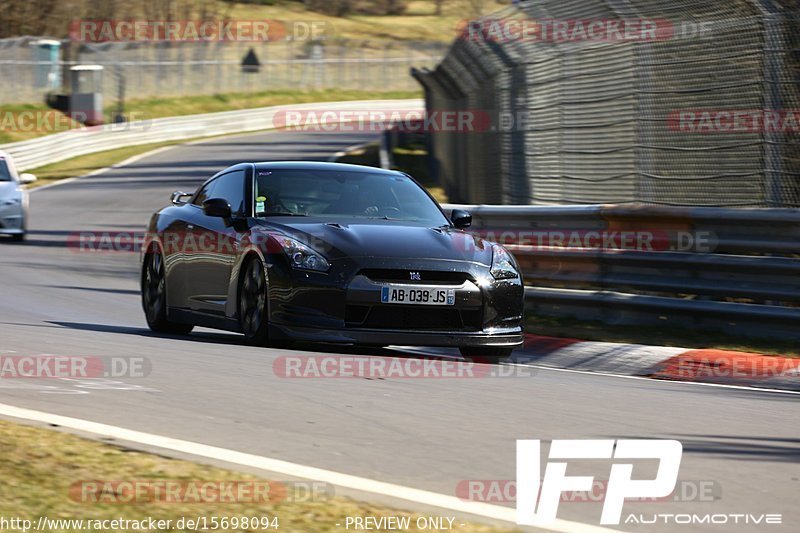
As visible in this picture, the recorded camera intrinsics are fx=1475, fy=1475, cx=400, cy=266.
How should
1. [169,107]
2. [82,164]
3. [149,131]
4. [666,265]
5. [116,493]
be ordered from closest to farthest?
[116,493] → [666,265] → [82,164] → [149,131] → [169,107]

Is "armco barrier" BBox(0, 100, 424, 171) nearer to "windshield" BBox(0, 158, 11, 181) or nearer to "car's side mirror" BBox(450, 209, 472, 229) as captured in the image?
"windshield" BBox(0, 158, 11, 181)

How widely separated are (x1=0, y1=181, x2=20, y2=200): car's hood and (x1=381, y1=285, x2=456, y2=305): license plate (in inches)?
546

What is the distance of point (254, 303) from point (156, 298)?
6.83 ft

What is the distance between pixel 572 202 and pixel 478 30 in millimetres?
3308

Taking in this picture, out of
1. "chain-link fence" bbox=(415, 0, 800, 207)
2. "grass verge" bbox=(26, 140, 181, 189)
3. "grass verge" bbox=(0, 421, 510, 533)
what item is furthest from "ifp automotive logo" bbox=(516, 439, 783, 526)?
"grass verge" bbox=(26, 140, 181, 189)

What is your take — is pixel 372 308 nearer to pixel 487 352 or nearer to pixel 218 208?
pixel 487 352

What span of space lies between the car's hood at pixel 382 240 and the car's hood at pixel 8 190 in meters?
12.8

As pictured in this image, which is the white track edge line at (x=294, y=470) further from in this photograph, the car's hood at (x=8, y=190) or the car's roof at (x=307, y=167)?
the car's hood at (x=8, y=190)

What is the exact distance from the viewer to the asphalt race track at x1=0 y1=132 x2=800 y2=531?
541 cm

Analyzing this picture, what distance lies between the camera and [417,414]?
22.0ft

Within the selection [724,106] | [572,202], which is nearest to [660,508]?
[724,106]

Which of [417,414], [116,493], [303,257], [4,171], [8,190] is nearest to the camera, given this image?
[116,493]

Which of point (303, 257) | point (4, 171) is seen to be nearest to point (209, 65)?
point (4, 171)

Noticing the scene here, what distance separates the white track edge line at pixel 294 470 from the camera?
4.68m
